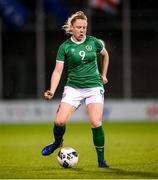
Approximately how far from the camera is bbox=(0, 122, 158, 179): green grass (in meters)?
10.2

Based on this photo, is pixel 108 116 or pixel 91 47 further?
pixel 108 116

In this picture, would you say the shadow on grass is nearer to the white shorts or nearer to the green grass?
the green grass

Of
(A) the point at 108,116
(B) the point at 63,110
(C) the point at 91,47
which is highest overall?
(C) the point at 91,47

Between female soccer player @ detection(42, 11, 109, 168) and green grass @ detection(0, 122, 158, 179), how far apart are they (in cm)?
67

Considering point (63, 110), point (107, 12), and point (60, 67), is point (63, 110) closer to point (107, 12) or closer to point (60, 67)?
point (60, 67)

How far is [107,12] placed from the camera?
27.1 meters

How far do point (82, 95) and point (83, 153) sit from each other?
115 inches

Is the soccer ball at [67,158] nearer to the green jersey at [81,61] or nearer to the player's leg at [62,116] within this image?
the player's leg at [62,116]

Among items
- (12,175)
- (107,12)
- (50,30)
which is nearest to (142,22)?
(107,12)

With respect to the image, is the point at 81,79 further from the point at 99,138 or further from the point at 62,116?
the point at 99,138

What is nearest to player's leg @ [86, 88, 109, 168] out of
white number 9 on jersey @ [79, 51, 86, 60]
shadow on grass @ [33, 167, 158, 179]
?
shadow on grass @ [33, 167, 158, 179]

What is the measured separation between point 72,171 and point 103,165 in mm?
566

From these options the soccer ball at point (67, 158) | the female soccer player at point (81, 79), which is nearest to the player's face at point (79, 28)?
the female soccer player at point (81, 79)

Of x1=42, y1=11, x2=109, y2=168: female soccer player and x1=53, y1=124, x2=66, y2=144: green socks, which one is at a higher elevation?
x1=42, y1=11, x2=109, y2=168: female soccer player
